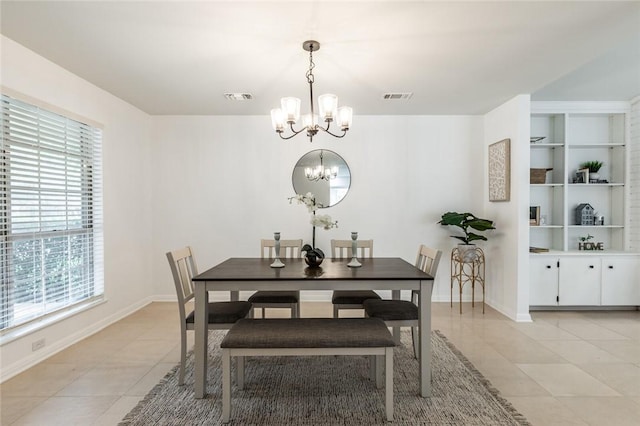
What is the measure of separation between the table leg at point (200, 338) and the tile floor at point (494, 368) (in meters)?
0.44

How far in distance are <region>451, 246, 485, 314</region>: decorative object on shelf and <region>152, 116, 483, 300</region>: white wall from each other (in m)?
0.15

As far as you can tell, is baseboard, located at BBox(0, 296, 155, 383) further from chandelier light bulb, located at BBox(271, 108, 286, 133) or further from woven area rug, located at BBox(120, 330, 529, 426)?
chandelier light bulb, located at BBox(271, 108, 286, 133)

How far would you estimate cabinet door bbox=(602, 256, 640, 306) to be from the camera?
4074mm

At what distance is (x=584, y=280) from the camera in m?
4.08

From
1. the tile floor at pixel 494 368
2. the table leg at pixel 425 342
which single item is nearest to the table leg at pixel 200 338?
the tile floor at pixel 494 368

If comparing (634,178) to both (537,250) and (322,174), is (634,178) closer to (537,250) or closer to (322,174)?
(537,250)

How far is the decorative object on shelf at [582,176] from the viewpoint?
4.27 meters

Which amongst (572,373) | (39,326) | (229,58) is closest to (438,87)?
(229,58)

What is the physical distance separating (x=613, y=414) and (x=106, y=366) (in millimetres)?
3508

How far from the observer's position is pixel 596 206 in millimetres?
4469

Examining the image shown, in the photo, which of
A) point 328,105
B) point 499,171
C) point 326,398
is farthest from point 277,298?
point 499,171

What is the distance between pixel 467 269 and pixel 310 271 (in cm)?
297

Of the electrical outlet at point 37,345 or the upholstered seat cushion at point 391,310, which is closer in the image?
the upholstered seat cushion at point 391,310

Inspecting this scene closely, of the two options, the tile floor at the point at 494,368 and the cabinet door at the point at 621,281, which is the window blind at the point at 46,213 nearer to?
the tile floor at the point at 494,368
